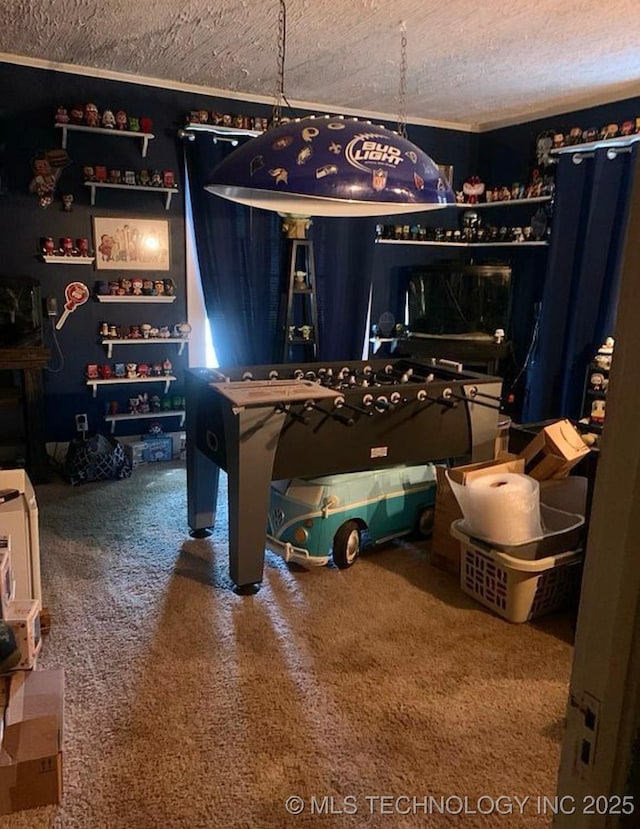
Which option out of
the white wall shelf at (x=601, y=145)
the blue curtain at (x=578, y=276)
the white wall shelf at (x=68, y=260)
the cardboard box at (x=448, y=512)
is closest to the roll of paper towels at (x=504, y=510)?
the cardboard box at (x=448, y=512)

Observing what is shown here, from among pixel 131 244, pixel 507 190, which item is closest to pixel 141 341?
pixel 131 244

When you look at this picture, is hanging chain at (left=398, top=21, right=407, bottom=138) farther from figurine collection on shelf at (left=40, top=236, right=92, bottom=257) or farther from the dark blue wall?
figurine collection on shelf at (left=40, top=236, right=92, bottom=257)

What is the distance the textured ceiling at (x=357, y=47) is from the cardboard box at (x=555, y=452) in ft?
6.20

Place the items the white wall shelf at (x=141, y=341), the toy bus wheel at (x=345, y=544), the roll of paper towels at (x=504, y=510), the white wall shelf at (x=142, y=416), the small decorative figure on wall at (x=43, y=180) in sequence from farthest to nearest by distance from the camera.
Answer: the white wall shelf at (x=142, y=416) < the white wall shelf at (x=141, y=341) < the small decorative figure on wall at (x=43, y=180) < the toy bus wheel at (x=345, y=544) < the roll of paper towels at (x=504, y=510)

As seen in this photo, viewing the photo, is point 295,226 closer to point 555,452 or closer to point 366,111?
point 366,111

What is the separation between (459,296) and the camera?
15.5 feet

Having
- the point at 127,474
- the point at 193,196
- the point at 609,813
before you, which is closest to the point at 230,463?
the point at 127,474

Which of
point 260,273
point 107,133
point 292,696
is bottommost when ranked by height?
point 292,696

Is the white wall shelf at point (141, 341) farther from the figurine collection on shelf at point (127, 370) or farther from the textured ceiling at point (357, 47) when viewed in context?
the textured ceiling at point (357, 47)

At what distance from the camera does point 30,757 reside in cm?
162

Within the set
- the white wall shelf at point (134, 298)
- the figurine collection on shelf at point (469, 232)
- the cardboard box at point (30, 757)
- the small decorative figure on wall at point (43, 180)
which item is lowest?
the cardboard box at point (30, 757)

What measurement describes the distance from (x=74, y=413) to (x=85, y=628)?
7.32 ft

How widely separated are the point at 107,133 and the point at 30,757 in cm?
364

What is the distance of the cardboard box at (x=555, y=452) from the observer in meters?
2.82
